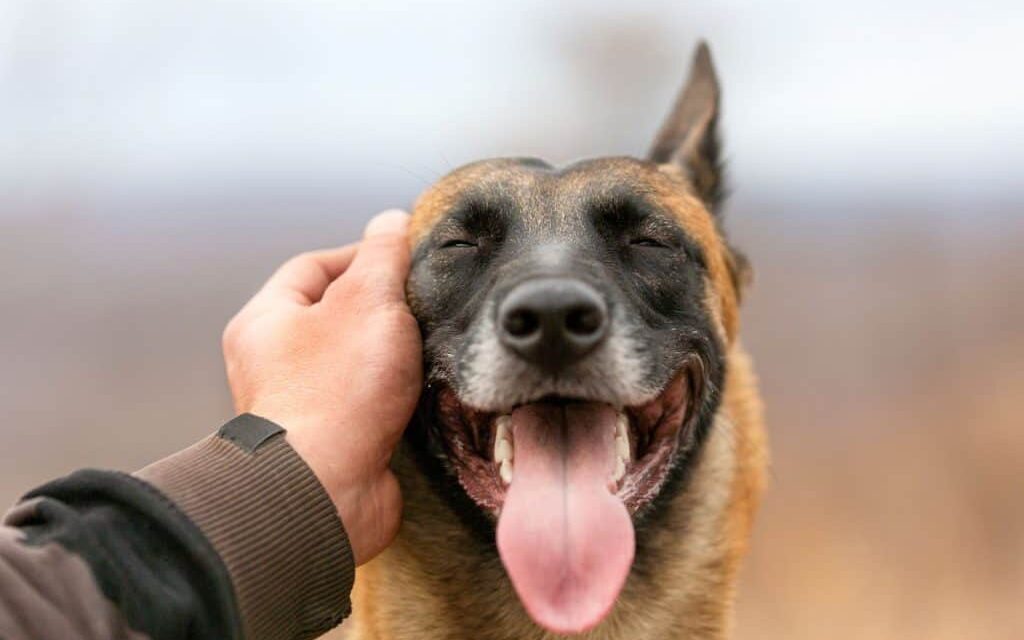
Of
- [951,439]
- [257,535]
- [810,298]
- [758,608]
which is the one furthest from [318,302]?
[810,298]

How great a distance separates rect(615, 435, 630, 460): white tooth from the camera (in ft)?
7.96

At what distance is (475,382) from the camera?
2.37m

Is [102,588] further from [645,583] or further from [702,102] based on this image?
[702,102]

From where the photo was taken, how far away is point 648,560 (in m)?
2.81

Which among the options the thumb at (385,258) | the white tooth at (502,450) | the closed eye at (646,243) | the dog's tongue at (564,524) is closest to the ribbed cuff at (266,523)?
the dog's tongue at (564,524)

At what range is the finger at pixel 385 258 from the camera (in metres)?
2.59

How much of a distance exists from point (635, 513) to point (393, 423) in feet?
2.12

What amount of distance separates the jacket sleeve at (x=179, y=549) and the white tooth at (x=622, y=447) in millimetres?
725

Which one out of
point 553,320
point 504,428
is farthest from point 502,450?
point 553,320

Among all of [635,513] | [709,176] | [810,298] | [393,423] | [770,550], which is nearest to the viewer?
[393,423]

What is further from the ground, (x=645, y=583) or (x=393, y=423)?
(x=393, y=423)

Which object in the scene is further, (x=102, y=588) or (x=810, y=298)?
(x=810, y=298)

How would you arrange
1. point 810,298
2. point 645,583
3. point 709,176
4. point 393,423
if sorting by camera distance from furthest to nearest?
1. point 810,298
2. point 709,176
3. point 645,583
4. point 393,423

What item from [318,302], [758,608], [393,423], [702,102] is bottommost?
[758,608]
